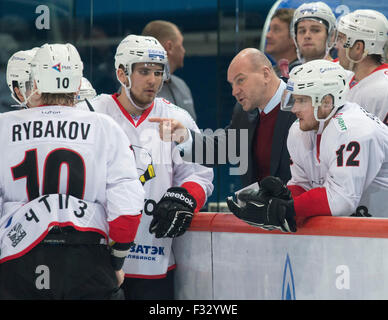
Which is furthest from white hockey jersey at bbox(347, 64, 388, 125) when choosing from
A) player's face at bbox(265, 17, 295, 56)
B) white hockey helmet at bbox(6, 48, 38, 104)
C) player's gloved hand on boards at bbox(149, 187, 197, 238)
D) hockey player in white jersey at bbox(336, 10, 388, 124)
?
white hockey helmet at bbox(6, 48, 38, 104)

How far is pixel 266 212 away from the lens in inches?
105

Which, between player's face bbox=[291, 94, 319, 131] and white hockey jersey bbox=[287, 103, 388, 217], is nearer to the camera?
white hockey jersey bbox=[287, 103, 388, 217]

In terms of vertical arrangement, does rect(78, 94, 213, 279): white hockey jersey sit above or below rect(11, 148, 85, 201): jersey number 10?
below

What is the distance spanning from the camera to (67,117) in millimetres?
2512

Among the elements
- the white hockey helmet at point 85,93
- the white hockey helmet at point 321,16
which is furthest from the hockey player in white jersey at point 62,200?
the white hockey helmet at point 321,16

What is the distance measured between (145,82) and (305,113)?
28.8 inches

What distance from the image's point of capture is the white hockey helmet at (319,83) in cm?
283

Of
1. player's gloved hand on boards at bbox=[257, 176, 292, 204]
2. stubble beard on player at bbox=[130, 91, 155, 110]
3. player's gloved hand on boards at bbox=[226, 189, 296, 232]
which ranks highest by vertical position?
stubble beard on player at bbox=[130, 91, 155, 110]

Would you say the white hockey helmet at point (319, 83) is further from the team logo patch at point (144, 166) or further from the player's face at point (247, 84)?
the team logo patch at point (144, 166)

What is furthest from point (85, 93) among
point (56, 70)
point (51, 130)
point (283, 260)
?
point (283, 260)

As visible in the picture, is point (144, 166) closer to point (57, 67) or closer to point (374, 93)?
point (57, 67)

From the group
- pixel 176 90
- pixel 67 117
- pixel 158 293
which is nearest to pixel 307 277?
pixel 158 293

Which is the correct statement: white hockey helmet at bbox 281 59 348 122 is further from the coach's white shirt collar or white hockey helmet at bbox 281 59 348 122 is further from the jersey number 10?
the jersey number 10

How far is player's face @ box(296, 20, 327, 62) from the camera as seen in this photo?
12.3ft
